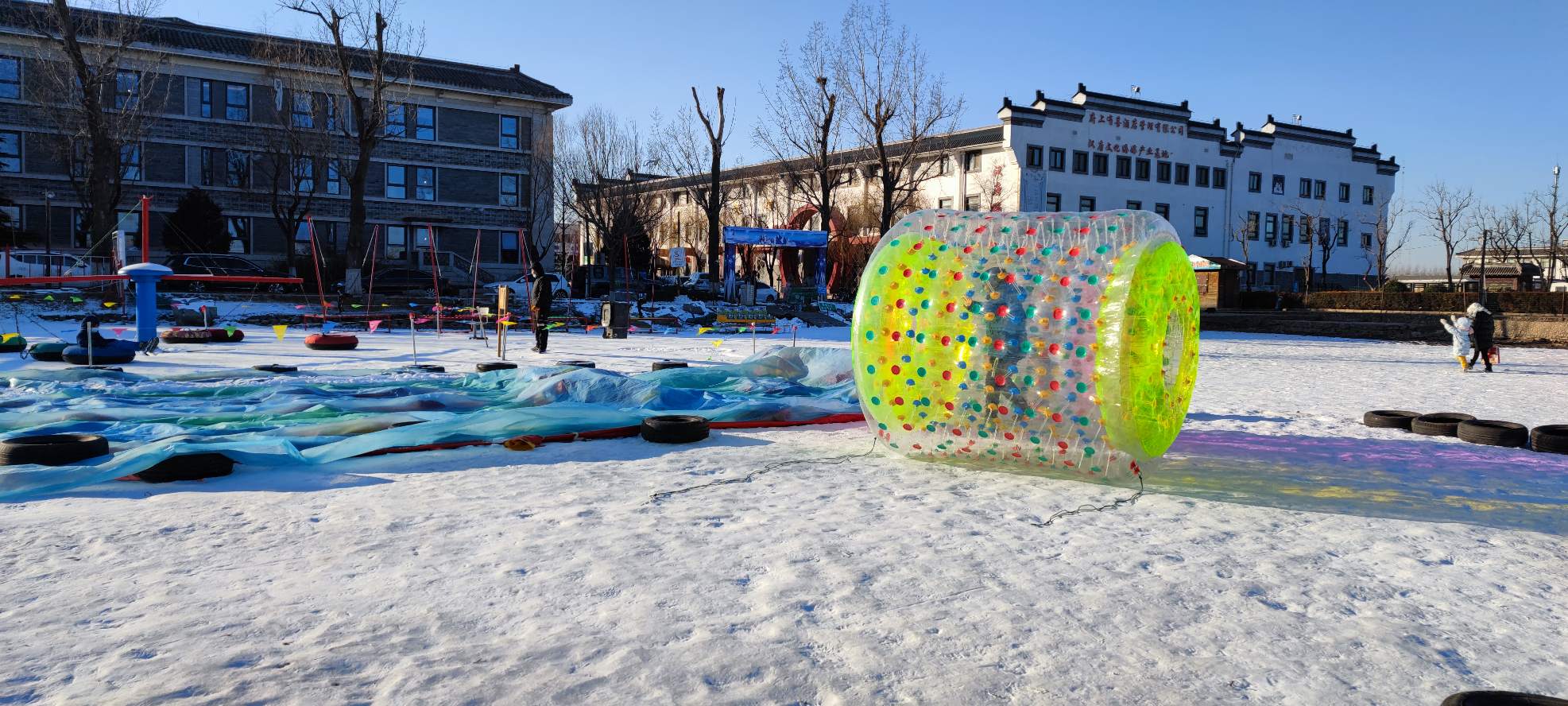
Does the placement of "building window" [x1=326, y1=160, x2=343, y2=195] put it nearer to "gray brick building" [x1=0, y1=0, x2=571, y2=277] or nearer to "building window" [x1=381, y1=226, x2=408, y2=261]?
"gray brick building" [x1=0, y1=0, x2=571, y2=277]

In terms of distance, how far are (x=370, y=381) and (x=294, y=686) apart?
928 centimetres

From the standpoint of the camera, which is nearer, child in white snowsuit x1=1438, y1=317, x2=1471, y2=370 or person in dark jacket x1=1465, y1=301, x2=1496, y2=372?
person in dark jacket x1=1465, y1=301, x2=1496, y2=372

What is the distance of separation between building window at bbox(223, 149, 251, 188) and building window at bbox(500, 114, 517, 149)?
1139 cm

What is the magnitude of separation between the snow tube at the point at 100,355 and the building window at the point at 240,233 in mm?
34321

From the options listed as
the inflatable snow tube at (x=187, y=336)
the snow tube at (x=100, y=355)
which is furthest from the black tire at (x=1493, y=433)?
the inflatable snow tube at (x=187, y=336)

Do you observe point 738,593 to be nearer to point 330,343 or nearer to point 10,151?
point 330,343

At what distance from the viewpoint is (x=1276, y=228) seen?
6281 centimetres

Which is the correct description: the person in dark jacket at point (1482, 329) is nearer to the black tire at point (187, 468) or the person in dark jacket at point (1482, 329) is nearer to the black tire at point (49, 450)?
the black tire at point (187, 468)

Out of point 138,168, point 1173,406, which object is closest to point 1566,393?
point 1173,406

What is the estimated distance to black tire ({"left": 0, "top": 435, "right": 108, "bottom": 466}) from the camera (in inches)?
269

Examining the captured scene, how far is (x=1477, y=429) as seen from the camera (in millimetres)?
9086

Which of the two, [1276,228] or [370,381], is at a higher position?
[1276,228]

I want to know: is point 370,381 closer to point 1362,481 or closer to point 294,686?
point 294,686

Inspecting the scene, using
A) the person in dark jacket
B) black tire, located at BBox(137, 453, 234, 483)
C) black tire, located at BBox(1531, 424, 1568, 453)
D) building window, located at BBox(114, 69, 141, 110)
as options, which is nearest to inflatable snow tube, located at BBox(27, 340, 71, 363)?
black tire, located at BBox(137, 453, 234, 483)
